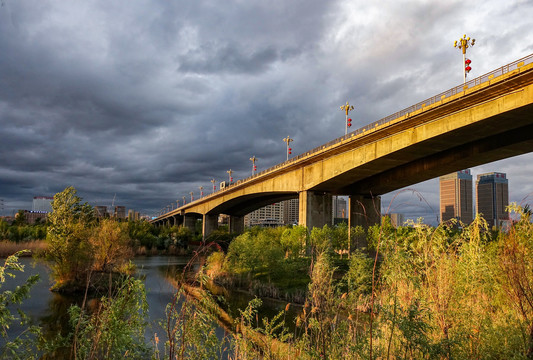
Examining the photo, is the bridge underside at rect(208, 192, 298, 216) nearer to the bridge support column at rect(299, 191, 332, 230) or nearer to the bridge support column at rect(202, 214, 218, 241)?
the bridge support column at rect(202, 214, 218, 241)

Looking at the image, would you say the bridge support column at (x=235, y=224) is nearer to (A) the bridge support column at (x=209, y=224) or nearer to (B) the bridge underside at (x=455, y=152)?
(A) the bridge support column at (x=209, y=224)

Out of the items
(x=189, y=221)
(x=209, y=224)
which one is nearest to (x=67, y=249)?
(x=209, y=224)

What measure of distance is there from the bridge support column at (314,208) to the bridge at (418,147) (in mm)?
134

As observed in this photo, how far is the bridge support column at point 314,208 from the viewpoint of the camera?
45062 mm

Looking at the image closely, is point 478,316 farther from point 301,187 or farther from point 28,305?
point 301,187

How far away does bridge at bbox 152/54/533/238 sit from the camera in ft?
79.6

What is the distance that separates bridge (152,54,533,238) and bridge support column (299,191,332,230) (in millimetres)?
134

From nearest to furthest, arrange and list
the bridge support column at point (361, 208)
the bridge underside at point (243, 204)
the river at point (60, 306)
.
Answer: the river at point (60, 306), the bridge support column at point (361, 208), the bridge underside at point (243, 204)

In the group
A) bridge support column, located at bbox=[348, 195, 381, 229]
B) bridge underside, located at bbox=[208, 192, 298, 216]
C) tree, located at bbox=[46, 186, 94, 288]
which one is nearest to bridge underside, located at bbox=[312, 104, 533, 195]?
bridge support column, located at bbox=[348, 195, 381, 229]

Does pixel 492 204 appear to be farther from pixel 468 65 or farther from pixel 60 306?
pixel 60 306

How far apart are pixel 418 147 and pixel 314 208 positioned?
17.8 metres

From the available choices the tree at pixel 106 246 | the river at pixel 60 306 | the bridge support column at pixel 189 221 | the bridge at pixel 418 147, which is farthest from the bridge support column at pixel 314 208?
the bridge support column at pixel 189 221

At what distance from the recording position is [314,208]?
150 feet

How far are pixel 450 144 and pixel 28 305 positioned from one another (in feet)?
117
